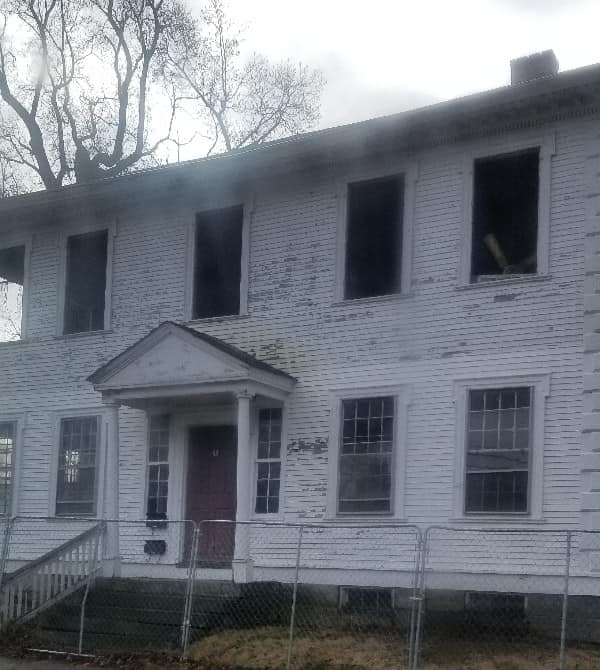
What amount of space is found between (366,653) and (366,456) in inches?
135

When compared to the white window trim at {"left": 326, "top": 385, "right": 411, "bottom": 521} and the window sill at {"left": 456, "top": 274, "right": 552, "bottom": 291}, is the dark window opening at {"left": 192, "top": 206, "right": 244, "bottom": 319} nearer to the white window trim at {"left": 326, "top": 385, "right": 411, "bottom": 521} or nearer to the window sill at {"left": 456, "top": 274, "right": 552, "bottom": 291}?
the white window trim at {"left": 326, "top": 385, "right": 411, "bottom": 521}

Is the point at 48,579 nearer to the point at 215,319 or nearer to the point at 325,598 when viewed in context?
the point at 325,598

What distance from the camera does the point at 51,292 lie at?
18359mm

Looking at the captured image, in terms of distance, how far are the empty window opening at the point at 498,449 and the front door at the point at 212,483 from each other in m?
3.84

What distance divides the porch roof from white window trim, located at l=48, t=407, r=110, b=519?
0.78 metres

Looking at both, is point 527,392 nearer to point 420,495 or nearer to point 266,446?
point 420,495

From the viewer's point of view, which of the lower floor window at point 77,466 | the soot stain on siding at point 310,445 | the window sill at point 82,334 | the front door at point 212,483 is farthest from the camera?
the window sill at point 82,334

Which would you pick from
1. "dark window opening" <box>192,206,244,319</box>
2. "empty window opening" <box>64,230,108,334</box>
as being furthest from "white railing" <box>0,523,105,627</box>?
"empty window opening" <box>64,230,108,334</box>

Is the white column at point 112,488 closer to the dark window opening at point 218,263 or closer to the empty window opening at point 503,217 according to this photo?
the dark window opening at point 218,263

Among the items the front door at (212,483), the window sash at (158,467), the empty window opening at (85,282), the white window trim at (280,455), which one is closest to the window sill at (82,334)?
the empty window opening at (85,282)

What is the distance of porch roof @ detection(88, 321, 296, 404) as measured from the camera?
14.8 m

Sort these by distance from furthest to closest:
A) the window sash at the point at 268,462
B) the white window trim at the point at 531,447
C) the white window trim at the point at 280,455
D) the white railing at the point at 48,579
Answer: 1. the window sash at the point at 268,462
2. the white window trim at the point at 280,455
3. the white railing at the point at 48,579
4. the white window trim at the point at 531,447

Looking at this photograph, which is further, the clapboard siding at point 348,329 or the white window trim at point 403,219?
the white window trim at point 403,219

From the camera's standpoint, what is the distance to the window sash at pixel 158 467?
16.5m
